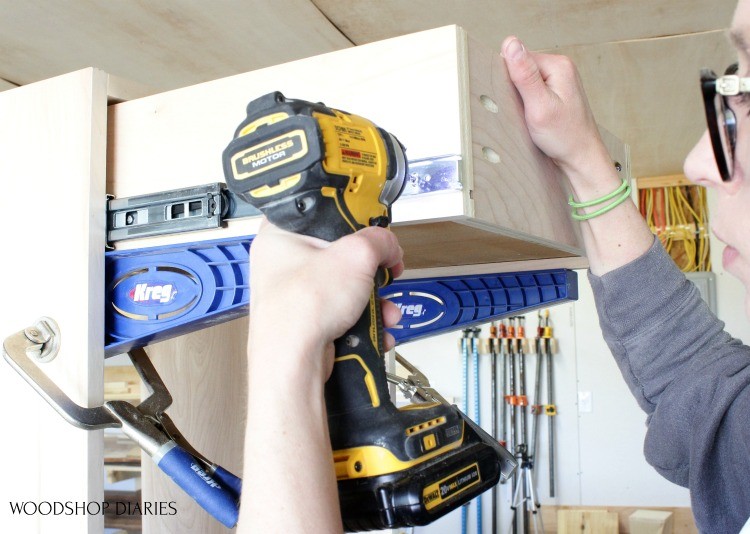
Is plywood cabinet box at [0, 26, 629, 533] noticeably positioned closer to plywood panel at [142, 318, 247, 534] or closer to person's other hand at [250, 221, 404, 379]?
person's other hand at [250, 221, 404, 379]

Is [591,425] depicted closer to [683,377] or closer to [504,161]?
[683,377]

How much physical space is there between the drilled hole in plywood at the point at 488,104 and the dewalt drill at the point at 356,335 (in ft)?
0.46

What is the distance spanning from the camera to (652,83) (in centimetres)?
238

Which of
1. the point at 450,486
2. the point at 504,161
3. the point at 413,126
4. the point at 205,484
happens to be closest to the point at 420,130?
the point at 413,126

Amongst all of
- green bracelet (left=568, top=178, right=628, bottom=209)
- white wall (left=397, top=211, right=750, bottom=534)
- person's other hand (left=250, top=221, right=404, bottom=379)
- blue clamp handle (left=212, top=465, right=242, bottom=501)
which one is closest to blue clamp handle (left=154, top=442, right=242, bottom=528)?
blue clamp handle (left=212, top=465, right=242, bottom=501)

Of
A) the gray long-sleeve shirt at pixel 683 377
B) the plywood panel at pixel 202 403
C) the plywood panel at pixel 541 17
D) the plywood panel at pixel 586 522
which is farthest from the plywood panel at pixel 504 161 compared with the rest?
the plywood panel at pixel 586 522

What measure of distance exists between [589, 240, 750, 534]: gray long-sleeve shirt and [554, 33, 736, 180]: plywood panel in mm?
1268

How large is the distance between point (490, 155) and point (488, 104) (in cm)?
6

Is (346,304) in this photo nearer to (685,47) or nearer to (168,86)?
(685,47)

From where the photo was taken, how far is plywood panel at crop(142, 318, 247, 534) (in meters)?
1.33

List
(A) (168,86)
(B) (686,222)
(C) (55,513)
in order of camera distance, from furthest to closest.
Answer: (B) (686,222) < (A) (168,86) < (C) (55,513)

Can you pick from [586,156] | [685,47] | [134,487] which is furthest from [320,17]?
[134,487]

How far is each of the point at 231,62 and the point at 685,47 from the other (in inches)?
54.9

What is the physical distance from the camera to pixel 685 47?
2092 mm
